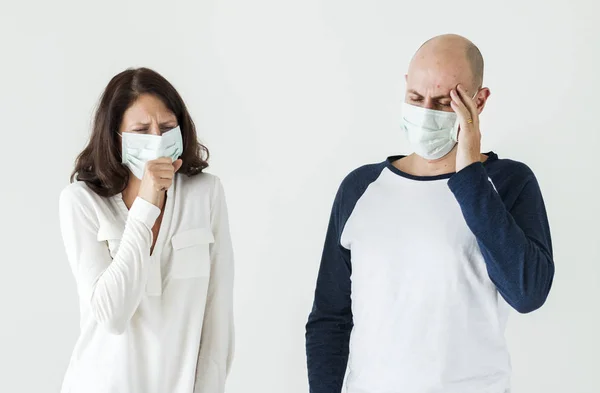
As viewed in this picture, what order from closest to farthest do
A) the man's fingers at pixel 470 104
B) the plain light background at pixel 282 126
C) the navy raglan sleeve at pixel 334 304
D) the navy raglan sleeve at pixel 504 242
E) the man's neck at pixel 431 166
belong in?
the navy raglan sleeve at pixel 504 242, the man's fingers at pixel 470 104, the man's neck at pixel 431 166, the navy raglan sleeve at pixel 334 304, the plain light background at pixel 282 126

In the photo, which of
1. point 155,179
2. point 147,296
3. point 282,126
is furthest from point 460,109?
point 282,126

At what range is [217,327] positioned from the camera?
2129mm

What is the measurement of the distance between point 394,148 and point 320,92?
0.35m

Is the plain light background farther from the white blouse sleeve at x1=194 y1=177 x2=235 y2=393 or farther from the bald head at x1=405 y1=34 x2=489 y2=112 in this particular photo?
the bald head at x1=405 y1=34 x2=489 y2=112

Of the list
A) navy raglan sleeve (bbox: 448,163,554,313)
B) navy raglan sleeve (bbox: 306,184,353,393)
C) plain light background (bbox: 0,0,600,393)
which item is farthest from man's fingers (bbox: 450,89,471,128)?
plain light background (bbox: 0,0,600,393)

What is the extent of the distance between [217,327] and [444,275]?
622mm

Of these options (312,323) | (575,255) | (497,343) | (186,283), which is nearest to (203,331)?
(186,283)

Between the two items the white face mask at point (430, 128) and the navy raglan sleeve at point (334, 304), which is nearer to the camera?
the white face mask at point (430, 128)

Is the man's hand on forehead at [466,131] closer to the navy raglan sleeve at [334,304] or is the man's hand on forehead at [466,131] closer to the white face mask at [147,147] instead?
the navy raglan sleeve at [334,304]

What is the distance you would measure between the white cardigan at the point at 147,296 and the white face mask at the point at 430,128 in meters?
0.59

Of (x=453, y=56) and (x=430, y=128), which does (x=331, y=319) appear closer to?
(x=430, y=128)

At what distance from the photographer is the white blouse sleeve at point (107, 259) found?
1.98 m

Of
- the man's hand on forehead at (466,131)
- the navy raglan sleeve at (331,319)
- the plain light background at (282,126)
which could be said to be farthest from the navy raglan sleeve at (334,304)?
the plain light background at (282,126)

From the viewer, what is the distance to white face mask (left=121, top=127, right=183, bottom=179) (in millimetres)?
2098
